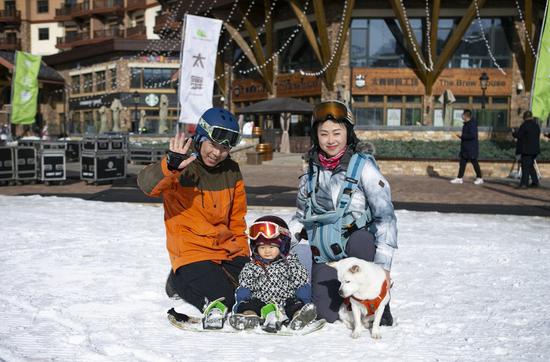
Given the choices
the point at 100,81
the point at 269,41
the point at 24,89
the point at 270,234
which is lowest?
the point at 270,234

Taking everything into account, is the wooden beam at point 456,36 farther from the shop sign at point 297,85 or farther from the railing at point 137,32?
the railing at point 137,32

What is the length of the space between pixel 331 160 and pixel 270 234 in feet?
2.03

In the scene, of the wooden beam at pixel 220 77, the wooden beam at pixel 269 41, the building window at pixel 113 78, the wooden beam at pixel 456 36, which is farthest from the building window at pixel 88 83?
the wooden beam at pixel 456 36

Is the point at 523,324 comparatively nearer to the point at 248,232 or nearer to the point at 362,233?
the point at 362,233

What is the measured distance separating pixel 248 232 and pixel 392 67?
24740mm

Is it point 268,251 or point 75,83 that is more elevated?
point 75,83

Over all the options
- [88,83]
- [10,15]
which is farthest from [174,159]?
[10,15]

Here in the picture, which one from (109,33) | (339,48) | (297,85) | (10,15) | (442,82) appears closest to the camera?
(339,48)

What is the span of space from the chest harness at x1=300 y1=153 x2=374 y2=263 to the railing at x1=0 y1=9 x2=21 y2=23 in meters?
61.6

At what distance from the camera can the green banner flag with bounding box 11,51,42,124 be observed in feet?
51.7

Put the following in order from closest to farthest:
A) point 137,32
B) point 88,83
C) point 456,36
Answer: point 456,36 → point 88,83 → point 137,32

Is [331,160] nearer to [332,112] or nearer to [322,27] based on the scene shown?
[332,112]

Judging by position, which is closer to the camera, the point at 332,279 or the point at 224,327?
the point at 224,327

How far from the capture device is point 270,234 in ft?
11.0
